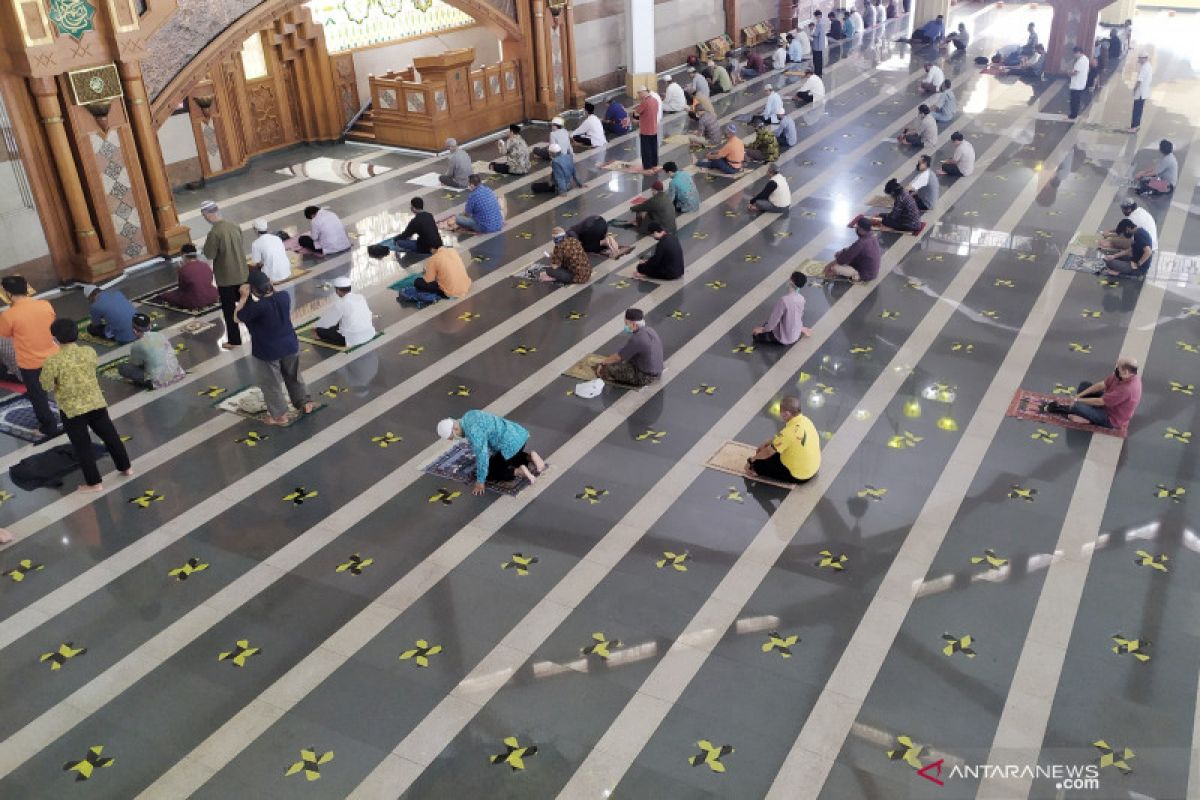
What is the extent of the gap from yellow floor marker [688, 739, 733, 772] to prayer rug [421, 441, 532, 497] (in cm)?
291

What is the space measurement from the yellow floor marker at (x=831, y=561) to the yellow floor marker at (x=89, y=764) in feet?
15.1

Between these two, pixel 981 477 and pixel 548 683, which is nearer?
pixel 548 683

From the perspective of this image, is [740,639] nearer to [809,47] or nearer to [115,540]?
[115,540]

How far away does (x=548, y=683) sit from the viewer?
20.7ft

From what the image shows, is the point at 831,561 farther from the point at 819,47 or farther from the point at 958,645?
the point at 819,47

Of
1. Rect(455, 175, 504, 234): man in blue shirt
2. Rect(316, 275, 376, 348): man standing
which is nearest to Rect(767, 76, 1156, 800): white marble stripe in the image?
Rect(316, 275, 376, 348): man standing

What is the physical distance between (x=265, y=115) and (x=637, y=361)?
10682 millimetres

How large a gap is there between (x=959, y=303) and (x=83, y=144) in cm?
1001

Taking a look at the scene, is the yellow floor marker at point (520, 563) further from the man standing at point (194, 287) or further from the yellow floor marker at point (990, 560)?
the man standing at point (194, 287)

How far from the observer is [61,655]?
666 centimetres

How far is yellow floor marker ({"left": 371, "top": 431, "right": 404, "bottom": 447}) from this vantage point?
8898 millimetres

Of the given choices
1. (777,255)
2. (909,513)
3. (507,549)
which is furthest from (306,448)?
(777,255)

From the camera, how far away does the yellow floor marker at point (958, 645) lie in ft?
21.0

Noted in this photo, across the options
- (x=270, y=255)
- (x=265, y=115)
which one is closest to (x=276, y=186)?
(x=265, y=115)
